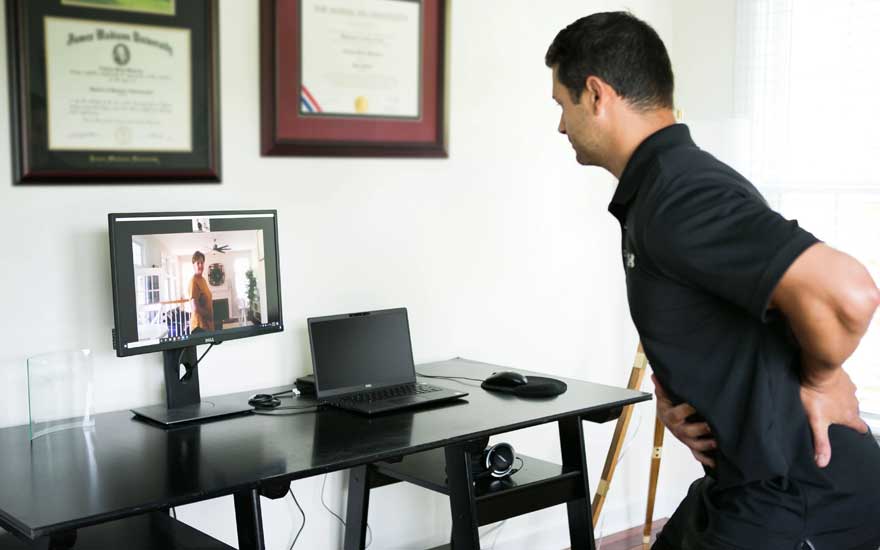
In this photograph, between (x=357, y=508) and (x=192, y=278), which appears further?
(x=357, y=508)

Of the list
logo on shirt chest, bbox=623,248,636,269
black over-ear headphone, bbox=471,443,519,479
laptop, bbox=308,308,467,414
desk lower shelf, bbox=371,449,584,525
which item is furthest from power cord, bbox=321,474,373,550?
logo on shirt chest, bbox=623,248,636,269

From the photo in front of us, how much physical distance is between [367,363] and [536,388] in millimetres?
458

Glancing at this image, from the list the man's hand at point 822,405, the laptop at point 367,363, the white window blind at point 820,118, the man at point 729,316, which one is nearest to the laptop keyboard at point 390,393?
the laptop at point 367,363

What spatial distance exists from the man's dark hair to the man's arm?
1.54ft

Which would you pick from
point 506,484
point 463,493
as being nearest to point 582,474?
point 506,484

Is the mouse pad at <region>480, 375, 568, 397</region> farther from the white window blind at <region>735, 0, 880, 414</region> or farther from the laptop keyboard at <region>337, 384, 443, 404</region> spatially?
the white window blind at <region>735, 0, 880, 414</region>

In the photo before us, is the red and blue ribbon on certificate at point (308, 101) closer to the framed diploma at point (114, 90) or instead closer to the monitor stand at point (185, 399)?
the framed diploma at point (114, 90)

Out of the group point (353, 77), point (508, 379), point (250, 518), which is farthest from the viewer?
point (353, 77)

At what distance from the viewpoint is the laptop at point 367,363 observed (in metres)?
2.67

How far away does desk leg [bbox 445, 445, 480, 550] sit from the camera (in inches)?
98.7

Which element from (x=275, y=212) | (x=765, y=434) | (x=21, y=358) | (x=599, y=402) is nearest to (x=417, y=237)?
(x=275, y=212)

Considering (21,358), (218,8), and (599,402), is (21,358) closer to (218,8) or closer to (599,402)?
(218,8)

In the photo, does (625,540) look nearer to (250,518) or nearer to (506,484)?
(506,484)

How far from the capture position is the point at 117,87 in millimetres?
2545
